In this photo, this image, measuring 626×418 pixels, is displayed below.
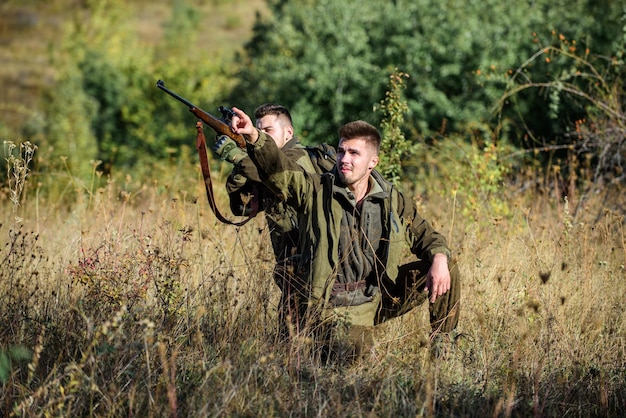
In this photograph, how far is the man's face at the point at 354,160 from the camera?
13.8 feet

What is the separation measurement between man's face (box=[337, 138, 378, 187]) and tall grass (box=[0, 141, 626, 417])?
0.65 m

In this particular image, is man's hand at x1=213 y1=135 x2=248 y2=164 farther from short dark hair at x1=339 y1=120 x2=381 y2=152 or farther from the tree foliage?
the tree foliage

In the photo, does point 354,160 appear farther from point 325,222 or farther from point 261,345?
point 261,345

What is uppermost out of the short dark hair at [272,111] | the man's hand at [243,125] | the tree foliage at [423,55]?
the tree foliage at [423,55]

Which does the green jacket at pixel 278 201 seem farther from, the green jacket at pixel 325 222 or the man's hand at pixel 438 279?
the man's hand at pixel 438 279

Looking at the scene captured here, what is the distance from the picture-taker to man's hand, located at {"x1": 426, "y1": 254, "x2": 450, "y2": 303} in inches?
162

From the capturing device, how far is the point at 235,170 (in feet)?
13.4

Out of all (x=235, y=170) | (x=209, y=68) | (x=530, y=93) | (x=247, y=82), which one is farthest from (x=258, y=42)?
(x=235, y=170)

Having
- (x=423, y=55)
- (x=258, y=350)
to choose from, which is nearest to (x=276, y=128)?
(x=258, y=350)

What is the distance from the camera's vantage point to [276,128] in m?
→ 4.79

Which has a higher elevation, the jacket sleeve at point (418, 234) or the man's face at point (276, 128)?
the man's face at point (276, 128)

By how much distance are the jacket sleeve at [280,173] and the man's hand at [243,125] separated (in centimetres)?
4

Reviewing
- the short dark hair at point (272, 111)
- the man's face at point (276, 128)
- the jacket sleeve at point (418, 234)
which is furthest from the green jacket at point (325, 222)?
the short dark hair at point (272, 111)

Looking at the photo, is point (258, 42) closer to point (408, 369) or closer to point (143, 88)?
point (143, 88)
